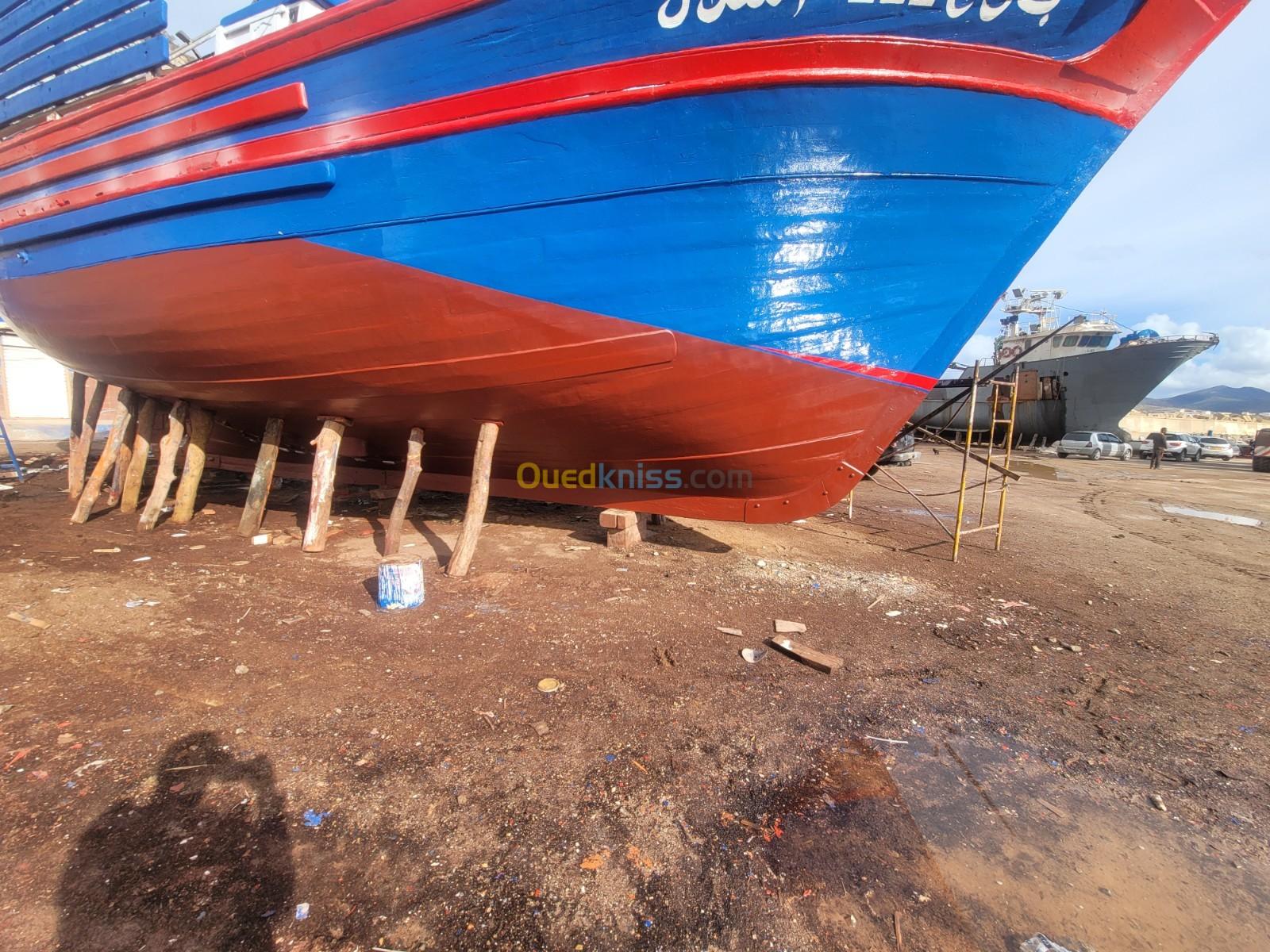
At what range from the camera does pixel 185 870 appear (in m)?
1.51

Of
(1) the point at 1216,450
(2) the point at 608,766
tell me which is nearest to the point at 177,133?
(2) the point at 608,766

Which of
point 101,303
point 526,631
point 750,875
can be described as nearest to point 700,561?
point 526,631

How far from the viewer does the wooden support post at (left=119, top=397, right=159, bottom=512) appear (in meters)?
5.90

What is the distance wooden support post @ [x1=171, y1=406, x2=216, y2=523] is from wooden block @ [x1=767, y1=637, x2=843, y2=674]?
19.8 feet

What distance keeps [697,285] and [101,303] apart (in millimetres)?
5248

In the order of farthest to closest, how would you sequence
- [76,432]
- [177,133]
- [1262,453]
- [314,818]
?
[1262,453] < [76,432] < [177,133] < [314,818]

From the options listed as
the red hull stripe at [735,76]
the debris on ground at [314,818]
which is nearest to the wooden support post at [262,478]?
the red hull stripe at [735,76]

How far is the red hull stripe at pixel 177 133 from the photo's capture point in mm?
3332

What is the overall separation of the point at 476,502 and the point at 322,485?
155 cm

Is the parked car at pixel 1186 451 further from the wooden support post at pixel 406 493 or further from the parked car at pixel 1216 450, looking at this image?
the wooden support post at pixel 406 493

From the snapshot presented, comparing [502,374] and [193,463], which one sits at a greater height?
[502,374]

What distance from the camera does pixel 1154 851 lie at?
178 centimetres

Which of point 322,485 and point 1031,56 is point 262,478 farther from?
point 1031,56

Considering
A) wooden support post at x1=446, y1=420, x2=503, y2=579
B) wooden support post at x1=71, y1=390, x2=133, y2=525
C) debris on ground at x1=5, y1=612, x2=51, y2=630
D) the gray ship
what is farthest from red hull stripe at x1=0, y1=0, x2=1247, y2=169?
the gray ship
